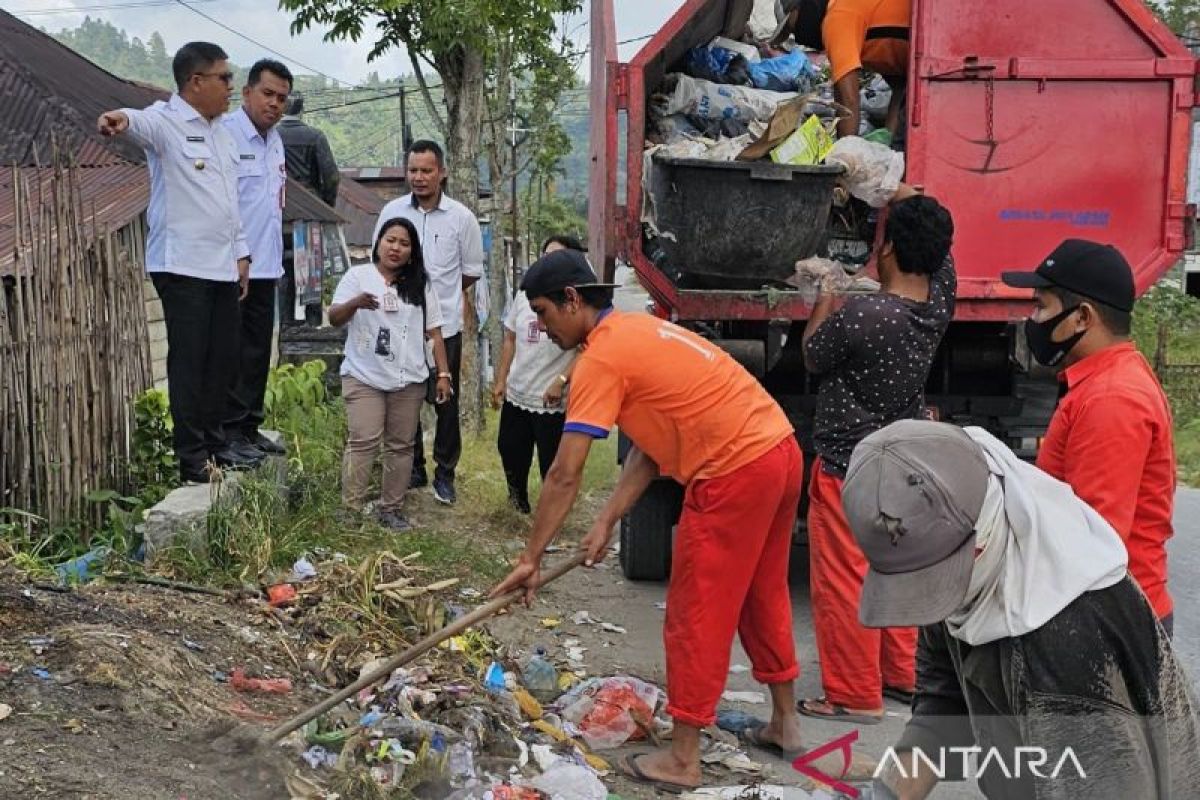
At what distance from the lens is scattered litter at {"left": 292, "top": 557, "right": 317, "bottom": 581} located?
208 inches

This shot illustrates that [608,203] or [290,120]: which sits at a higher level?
[290,120]

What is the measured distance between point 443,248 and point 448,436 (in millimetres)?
1080

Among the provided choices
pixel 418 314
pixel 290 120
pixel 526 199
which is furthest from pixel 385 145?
pixel 418 314

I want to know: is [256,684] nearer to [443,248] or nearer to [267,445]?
[267,445]

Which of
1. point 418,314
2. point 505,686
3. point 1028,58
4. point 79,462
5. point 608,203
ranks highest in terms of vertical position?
point 1028,58

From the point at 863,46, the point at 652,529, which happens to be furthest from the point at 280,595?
the point at 863,46

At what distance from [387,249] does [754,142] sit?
2111 millimetres

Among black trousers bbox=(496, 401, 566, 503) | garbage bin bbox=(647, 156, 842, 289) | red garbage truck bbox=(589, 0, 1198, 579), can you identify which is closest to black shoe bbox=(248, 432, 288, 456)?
black trousers bbox=(496, 401, 566, 503)

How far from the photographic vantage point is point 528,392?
7266mm

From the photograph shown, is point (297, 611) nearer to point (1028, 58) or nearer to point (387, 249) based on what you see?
point (387, 249)

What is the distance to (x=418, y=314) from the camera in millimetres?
6781

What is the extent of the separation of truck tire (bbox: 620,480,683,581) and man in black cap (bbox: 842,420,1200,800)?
437 centimetres

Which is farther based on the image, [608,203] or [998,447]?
[608,203]

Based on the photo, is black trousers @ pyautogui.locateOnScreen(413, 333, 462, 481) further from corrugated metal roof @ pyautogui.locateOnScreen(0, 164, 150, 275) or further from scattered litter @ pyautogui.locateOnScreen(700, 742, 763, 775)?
scattered litter @ pyautogui.locateOnScreen(700, 742, 763, 775)
